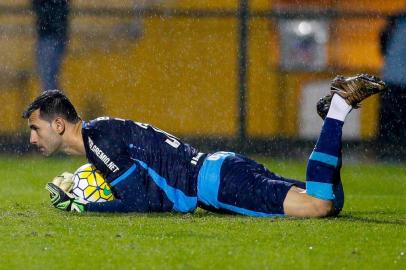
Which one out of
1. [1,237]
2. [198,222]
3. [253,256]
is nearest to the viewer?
[253,256]

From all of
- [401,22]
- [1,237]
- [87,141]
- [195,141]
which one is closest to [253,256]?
[1,237]

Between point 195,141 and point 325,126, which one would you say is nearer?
point 325,126

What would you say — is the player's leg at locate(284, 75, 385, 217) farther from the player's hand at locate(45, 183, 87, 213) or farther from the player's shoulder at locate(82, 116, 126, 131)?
the player's hand at locate(45, 183, 87, 213)

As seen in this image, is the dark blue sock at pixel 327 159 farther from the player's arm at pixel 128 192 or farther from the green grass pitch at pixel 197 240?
the player's arm at pixel 128 192

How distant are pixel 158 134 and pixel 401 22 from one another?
582cm

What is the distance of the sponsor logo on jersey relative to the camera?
6801 mm

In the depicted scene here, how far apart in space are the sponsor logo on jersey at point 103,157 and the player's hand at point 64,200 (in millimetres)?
361

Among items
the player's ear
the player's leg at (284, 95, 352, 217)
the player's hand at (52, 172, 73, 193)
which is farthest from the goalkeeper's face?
the player's leg at (284, 95, 352, 217)

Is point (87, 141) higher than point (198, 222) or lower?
higher

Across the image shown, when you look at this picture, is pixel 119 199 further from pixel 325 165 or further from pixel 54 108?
pixel 325 165

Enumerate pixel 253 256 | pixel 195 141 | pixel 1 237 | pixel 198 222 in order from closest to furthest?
pixel 253 256, pixel 1 237, pixel 198 222, pixel 195 141

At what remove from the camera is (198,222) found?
21.7 feet

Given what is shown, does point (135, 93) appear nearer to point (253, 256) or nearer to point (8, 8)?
point (8, 8)

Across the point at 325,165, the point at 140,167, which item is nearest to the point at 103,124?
the point at 140,167
